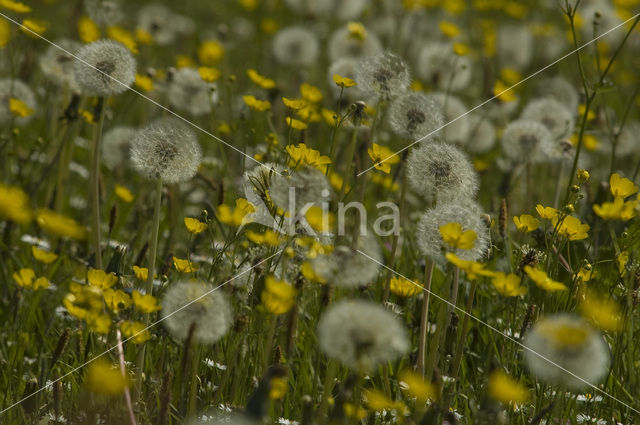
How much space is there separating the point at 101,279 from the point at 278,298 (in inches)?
26.8

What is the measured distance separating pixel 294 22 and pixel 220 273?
5939 millimetres

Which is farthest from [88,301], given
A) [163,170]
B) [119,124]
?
[119,124]

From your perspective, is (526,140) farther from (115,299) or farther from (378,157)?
(115,299)

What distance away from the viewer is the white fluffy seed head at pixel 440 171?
98.7 inches

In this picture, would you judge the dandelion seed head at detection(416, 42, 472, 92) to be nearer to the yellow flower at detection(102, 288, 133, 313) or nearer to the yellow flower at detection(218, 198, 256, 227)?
the yellow flower at detection(218, 198, 256, 227)

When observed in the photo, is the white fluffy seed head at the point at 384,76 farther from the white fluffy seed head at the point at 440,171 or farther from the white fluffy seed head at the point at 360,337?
the white fluffy seed head at the point at 360,337

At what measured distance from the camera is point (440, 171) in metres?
2.51

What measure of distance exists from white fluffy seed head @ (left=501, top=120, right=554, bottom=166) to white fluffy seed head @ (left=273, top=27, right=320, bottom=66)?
1.82m

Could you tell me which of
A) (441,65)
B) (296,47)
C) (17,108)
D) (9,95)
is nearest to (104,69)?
(17,108)

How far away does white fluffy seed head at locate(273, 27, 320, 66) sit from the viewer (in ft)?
17.6

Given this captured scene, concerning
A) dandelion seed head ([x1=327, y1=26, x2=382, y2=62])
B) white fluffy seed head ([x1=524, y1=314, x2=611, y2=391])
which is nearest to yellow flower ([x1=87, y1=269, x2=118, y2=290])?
white fluffy seed head ([x1=524, y1=314, x2=611, y2=391])

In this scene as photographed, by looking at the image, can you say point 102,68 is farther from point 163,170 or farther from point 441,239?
point 441,239

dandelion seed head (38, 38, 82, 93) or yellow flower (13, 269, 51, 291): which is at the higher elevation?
dandelion seed head (38, 38, 82, 93)

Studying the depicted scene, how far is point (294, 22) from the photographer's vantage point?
8094 mm
